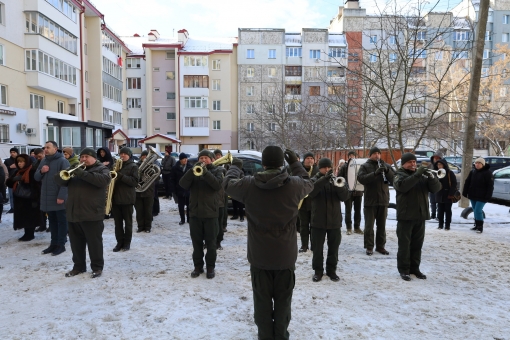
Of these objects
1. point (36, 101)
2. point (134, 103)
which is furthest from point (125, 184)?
point (134, 103)

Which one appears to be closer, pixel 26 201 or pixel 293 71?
pixel 26 201

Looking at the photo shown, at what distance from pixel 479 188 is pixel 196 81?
133ft

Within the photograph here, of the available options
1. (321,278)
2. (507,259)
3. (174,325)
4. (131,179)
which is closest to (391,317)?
(321,278)

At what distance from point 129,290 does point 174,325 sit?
4.19ft

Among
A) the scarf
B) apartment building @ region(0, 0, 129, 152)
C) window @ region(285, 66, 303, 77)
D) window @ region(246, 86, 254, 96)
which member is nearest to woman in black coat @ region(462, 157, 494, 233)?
the scarf

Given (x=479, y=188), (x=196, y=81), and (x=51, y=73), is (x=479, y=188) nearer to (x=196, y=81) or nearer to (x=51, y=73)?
(x=51, y=73)

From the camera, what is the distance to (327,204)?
5516 mm

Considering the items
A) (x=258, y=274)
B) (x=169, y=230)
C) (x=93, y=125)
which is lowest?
(x=169, y=230)

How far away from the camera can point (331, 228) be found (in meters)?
5.47

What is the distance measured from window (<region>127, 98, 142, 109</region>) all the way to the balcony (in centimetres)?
1877

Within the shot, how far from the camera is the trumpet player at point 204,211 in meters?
5.54

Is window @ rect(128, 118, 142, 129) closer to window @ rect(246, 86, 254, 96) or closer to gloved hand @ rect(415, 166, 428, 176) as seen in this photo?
window @ rect(246, 86, 254, 96)

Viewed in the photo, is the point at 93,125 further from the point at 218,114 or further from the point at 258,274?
the point at 258,274

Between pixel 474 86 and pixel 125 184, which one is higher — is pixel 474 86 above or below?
above
